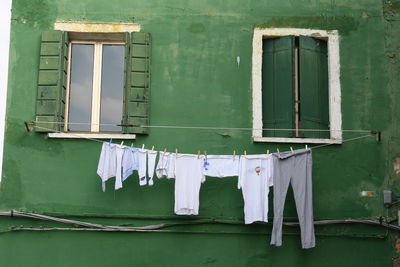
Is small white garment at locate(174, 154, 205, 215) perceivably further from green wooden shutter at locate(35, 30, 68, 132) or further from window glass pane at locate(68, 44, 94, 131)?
green wooden shutter at locate(35, 30, 68, 132)

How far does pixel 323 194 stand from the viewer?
9.08 m

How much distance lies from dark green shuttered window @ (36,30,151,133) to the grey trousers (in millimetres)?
2005

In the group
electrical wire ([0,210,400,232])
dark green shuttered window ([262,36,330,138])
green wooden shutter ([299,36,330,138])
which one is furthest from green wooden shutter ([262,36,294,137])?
electrical wire ([0,210,400,232])

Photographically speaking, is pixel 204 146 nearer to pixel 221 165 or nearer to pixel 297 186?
pixel 221 165

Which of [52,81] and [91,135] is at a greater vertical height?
[52,81]

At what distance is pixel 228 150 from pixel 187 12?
84.8 inches

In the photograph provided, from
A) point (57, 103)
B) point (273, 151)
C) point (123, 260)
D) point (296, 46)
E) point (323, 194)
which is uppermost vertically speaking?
point (296, 46)

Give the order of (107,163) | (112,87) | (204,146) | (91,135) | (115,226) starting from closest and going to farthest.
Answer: (107,163)
(115,226)
(91,135)
(204,146)
(112,87)

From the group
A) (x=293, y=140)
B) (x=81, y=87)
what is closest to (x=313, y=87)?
(x=293, y=140)

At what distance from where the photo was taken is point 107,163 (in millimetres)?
8648

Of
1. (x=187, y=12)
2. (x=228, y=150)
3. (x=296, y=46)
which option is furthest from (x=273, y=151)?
(x=187, y=12)

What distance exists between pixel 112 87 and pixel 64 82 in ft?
2.30

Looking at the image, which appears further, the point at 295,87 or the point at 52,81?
the point at 295,87

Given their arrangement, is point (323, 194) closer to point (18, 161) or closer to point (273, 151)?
point (273, 151)
